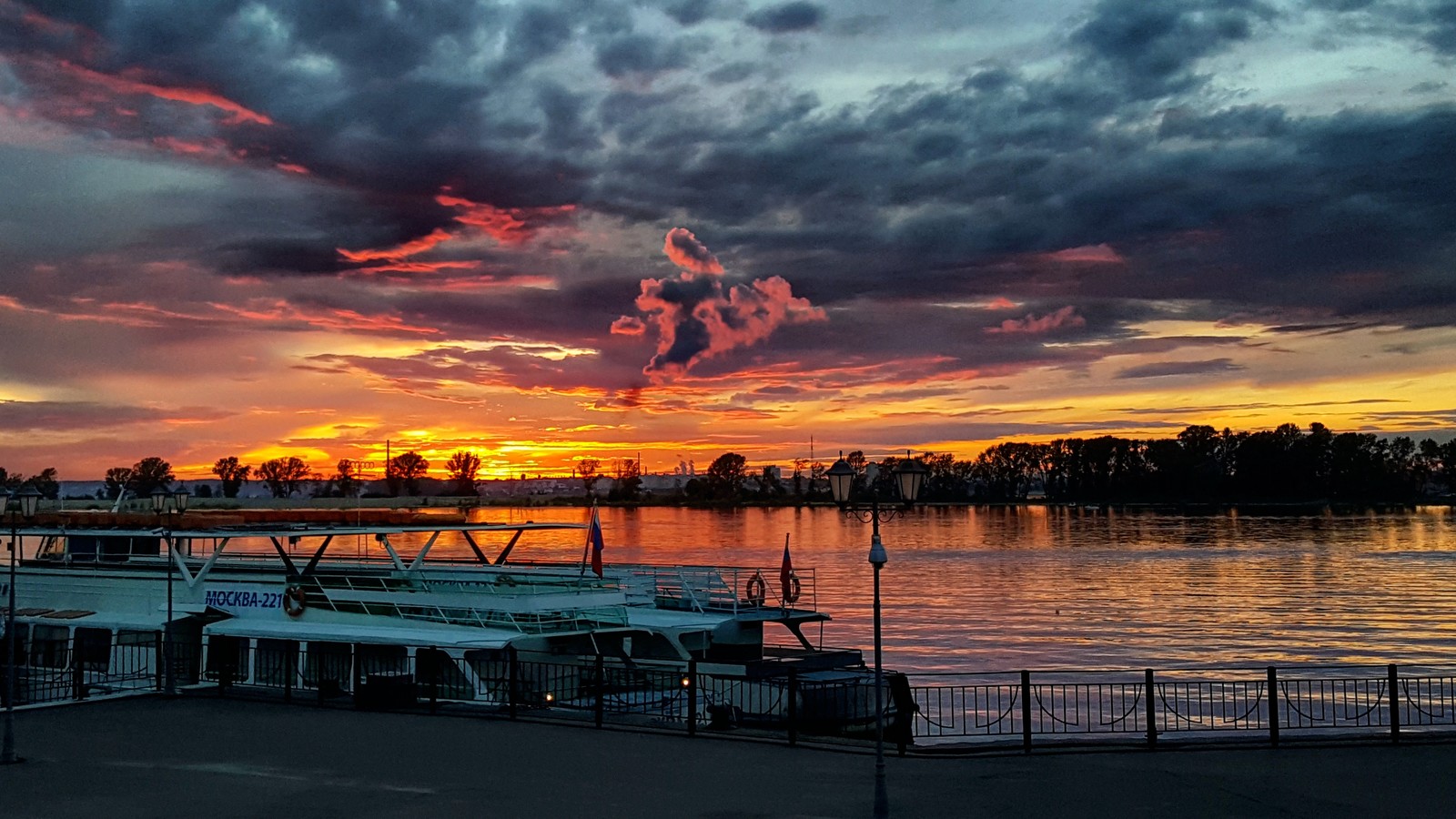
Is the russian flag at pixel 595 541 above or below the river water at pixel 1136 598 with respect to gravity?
above

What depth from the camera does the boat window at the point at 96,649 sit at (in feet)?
117

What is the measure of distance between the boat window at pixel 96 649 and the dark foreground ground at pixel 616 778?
44.8 feet

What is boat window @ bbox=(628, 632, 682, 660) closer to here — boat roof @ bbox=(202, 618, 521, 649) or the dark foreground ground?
boat roof @ bbox=(202, 618, 521, 649)

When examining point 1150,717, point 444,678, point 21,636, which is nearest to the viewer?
point 1150,717

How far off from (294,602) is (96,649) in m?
7.53

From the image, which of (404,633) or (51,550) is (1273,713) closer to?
(404,633)

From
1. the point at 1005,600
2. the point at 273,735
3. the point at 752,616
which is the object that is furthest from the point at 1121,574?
the point at 273,735

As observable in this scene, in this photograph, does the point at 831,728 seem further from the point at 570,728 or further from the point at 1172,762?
the point at 1172,762

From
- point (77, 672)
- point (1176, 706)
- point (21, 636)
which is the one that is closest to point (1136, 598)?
point (1176, 706)

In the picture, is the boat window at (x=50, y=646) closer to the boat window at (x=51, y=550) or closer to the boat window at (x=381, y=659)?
the boat window at (x=51, y=550)

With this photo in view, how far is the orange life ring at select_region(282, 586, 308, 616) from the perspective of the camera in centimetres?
3328

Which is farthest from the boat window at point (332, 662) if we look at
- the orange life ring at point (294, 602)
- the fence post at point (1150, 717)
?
the fence post at point (1150, 717)

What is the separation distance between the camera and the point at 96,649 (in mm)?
35844

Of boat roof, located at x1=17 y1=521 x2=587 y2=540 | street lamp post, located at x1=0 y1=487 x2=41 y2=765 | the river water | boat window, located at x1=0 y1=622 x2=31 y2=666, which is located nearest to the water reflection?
the river water
